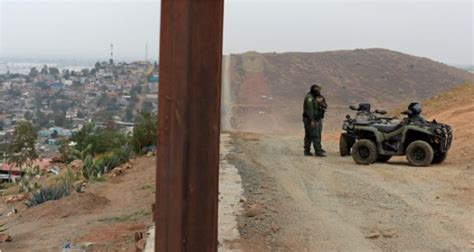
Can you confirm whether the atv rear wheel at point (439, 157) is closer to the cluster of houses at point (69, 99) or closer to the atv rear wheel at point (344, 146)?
the atv rear wheel at point (344, 146)

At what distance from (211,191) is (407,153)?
1062 centimetres

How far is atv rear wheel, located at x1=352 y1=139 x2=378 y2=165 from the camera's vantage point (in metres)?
12.9

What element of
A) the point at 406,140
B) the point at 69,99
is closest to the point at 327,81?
the point at 69,99

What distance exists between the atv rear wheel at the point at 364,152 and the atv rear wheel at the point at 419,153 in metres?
0.66

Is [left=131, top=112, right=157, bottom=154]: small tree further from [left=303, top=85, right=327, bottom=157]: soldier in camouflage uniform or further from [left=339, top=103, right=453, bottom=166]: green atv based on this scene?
[left=339, top=103, right=453, bottom=166]: green atv

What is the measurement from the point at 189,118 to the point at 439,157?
11152 mm

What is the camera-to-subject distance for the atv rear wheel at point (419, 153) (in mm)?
12414

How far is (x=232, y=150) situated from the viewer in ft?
49.9

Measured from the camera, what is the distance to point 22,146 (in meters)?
20.7

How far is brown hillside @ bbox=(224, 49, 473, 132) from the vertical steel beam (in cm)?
2521

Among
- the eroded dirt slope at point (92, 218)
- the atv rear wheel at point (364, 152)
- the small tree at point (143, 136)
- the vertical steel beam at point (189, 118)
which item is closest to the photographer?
the vertical steel beam at point (189, 118)

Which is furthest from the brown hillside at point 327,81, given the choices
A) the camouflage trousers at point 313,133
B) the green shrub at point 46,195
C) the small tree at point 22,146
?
the green shrub at point 46,195

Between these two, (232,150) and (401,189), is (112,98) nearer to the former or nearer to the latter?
(232,150)


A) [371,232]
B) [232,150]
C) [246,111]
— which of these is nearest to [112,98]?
[246,111]
